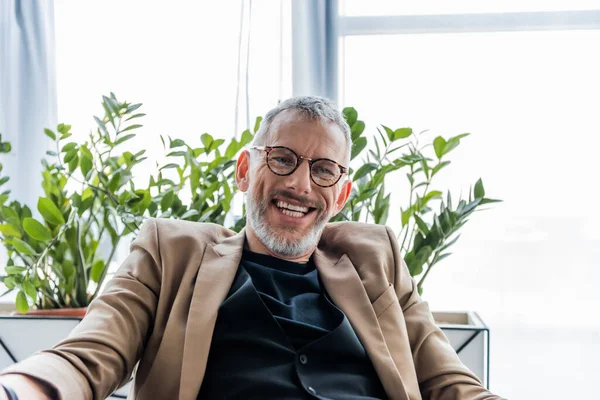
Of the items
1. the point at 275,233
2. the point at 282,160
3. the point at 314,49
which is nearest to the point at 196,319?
the point at 275,233

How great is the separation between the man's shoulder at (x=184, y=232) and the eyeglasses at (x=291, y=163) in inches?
9.0

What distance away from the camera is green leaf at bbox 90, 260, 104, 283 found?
2344 millimetres

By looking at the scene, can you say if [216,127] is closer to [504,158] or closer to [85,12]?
[85,12]

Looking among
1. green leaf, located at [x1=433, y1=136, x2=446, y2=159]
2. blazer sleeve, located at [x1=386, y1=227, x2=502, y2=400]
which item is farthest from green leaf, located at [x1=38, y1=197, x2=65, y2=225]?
green leaf, located at [x1=433, y1=136, x2=446, y2=159]

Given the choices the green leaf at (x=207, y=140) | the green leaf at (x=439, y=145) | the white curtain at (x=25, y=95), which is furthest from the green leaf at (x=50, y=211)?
the green leaf at (x=439, y=145)

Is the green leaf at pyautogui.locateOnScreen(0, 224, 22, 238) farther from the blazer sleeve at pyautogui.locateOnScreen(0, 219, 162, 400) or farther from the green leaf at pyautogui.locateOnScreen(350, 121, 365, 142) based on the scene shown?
the green leaf at pyautogui.locateOnScreen(350, 121, 365, 142)

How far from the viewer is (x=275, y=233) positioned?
164 cm

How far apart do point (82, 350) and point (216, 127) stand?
1686mm

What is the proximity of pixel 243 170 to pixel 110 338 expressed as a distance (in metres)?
0.61

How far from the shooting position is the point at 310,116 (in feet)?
5.42

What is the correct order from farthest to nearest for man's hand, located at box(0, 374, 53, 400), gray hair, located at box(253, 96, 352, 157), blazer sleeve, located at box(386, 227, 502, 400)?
gray hair, located at box(253, 96, 352, 157) → blazer sleeve, located at box(386, 227, 502, 400) → man's hand, located at box(0, 374, 53, 400)

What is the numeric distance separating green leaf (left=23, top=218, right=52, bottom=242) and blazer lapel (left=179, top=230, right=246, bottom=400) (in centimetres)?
78

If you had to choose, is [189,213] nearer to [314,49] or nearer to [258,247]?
[258,247]

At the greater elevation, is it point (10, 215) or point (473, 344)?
point (10, 215)
